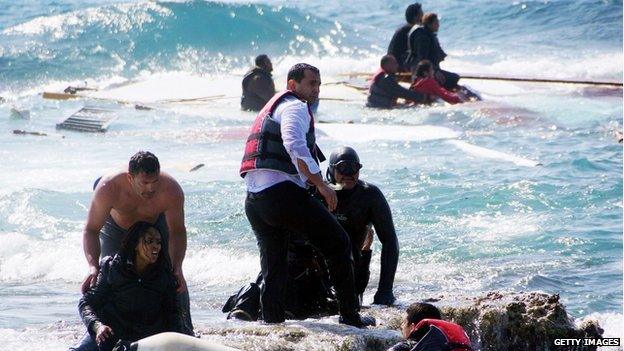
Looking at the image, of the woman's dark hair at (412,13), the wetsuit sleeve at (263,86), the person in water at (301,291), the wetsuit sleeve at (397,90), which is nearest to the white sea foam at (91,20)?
the wetsuit sleeve at (263,86)

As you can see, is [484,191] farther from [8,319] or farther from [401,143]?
[8,319]

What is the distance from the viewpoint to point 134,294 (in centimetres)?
659

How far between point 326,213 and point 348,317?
669mm

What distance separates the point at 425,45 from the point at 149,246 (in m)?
13.2

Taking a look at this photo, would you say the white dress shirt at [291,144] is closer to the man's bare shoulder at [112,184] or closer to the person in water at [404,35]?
the man's bare shoulder at [112,184]

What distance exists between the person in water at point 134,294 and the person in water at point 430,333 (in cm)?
127

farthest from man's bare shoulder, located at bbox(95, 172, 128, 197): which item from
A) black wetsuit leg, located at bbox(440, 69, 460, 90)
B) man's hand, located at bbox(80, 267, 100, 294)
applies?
black wetsuit leg, located at bbox(440, 69, 460, 90)

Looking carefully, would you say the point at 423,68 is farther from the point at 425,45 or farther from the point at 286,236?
the point at 286,236

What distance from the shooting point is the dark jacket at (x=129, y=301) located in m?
6.57

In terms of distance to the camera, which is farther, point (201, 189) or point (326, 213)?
point (201, 189)

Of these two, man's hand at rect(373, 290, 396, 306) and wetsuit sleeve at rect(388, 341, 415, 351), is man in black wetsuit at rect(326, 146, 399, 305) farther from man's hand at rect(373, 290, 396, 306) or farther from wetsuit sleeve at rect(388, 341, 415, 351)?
wetsuit sleeve at rect(388, 341, 415, 351)

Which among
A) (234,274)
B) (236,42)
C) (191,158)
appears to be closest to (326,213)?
(234,274)

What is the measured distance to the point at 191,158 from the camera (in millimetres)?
17016

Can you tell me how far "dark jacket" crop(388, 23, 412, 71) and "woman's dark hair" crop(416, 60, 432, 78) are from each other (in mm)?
837
